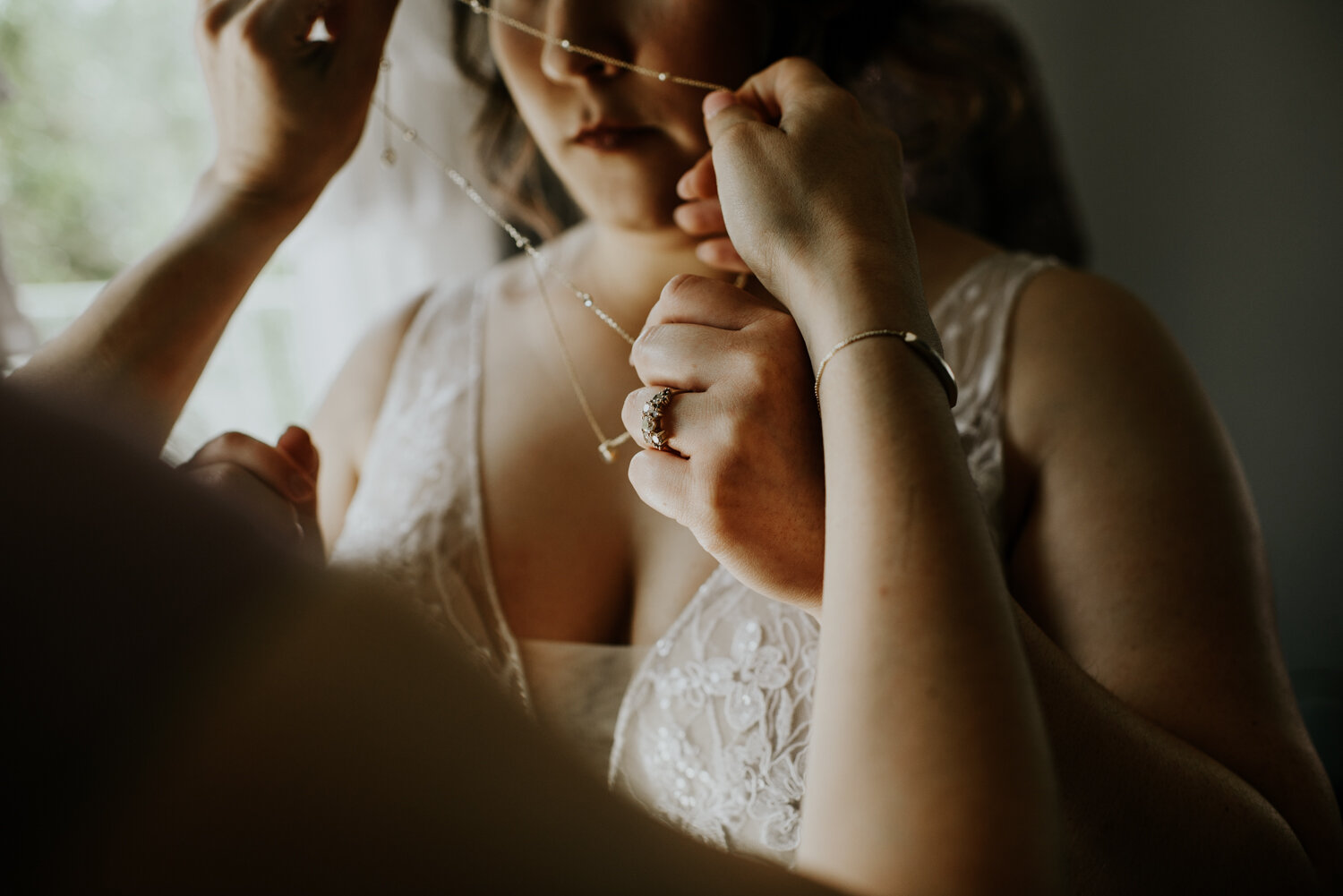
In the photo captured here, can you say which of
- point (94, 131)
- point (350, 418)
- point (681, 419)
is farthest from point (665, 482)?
point (94, 131)

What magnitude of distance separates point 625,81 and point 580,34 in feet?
0.18

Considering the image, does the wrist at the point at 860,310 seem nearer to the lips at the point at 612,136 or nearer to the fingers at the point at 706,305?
the fingers at the point at 706,305

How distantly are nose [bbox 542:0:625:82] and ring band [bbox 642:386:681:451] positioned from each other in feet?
1.29

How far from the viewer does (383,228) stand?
1859 millimetres

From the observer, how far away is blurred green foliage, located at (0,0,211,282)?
194cm

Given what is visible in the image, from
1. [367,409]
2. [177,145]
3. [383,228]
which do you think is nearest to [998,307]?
[367,409]

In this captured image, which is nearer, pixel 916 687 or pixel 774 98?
pixel 916 687

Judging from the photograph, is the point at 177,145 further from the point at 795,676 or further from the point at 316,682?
the point at 316,682

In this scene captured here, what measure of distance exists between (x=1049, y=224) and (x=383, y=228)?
1.40m

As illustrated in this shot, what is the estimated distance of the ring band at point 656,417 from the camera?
0.58 metres

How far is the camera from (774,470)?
540mm

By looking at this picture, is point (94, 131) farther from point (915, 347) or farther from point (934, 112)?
point (915, 347)

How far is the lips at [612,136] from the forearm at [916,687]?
49 cm

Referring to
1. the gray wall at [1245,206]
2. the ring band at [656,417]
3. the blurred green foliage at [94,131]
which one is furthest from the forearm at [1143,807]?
the blurred green foliage at [94,131]
